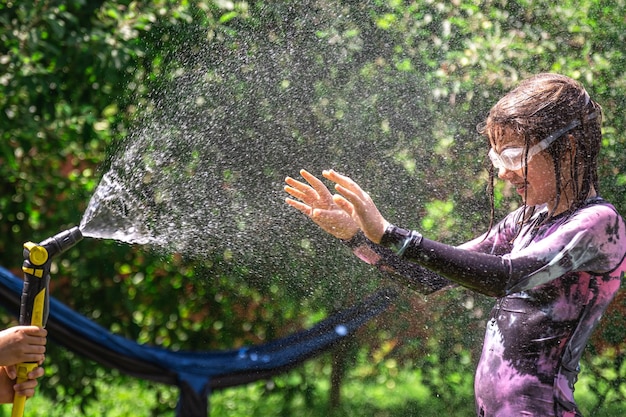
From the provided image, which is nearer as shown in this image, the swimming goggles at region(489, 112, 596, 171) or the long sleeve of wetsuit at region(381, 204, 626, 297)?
the long sleeve of wetsuit at region(381, 204, 626, 297)

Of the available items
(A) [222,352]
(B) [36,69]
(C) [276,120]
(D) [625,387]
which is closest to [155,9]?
(B) [36,69]

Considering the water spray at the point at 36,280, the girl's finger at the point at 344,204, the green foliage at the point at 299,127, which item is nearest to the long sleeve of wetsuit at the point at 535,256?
the girl's finger at the point at 344,204

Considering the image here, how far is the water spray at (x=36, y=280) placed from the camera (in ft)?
6.32

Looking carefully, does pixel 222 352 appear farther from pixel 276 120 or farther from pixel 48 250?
pixel 48 250

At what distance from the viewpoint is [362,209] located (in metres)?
1.91

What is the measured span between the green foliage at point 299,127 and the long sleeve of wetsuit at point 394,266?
1.21 meters

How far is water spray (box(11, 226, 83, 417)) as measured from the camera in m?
1.93

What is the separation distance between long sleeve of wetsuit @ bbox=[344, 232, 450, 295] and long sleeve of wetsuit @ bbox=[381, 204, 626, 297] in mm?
325

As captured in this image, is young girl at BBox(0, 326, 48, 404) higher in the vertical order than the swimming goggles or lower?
lower

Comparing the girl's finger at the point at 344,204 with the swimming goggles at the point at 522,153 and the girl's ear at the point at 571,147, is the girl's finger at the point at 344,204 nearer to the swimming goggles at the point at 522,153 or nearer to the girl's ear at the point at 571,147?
the swimming goggles at the point at 522,153

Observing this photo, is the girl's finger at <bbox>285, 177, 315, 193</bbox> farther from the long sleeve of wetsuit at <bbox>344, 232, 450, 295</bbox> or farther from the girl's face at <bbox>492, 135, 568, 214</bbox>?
the girl's face at <bbox>492, 135, 568, 214</bbox>

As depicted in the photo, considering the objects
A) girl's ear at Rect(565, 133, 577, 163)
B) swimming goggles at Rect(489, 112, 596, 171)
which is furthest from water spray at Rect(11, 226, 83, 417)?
girl's ear at Rect(565, 133, 577, 163)

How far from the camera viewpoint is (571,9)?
3.48m

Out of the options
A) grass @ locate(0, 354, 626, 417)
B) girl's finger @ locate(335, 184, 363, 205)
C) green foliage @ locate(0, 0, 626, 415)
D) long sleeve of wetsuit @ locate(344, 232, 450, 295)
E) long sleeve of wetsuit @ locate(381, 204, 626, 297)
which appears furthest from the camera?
grass @ locate(0, 354, 626, 417)
